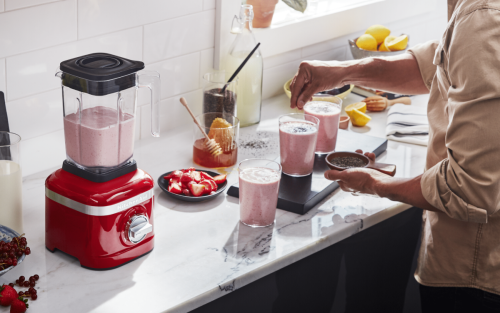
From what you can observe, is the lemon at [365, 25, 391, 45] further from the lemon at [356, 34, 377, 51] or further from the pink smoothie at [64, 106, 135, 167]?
the pink smoothie at [64, 106, 135, 167]

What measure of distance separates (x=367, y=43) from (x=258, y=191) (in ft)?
4.04

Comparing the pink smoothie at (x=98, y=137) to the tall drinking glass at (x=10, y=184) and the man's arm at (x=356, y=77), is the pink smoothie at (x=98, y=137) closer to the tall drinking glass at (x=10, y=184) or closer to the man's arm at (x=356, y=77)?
the tall drinking glass at (x=10, y=184)

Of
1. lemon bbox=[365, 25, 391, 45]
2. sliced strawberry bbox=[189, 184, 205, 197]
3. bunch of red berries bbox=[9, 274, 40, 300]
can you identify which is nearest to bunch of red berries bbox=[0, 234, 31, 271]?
bunch of red berries bbox=[9, 274, 40, 300]

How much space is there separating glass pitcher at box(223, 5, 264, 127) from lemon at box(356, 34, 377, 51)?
59cm

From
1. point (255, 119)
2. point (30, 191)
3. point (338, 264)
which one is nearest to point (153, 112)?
point (30, 191)

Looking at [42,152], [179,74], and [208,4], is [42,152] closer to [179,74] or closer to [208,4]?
[179,74]

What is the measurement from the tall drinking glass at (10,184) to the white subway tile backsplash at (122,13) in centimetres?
46

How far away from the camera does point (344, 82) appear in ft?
5.79

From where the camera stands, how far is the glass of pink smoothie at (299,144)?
158 cm

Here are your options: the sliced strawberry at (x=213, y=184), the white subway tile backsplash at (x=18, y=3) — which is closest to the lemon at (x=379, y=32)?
the sliced strawberry at (x=213, y=184)

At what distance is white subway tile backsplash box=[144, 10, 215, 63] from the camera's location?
5.79ft

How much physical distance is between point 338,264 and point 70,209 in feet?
2.33

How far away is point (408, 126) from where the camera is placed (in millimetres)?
1997

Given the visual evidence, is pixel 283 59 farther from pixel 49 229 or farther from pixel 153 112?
pixel 49 229
